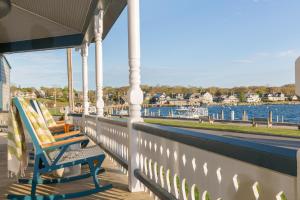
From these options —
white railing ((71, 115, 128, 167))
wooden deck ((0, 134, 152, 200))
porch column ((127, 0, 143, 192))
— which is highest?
porch column ((127, 0, 143, 192))

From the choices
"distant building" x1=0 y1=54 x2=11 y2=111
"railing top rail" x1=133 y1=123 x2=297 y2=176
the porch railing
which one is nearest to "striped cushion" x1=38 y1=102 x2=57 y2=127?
the porch railing

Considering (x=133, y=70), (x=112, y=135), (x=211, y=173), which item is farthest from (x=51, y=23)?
(x=211, y=173)

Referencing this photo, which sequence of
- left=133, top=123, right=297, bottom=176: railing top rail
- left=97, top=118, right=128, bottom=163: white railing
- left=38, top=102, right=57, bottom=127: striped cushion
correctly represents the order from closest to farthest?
1. left=133, top=123, right=297, bottom=176: railing top rail
2. left=97, top=118, right=128, bottom=163: white railing
3. left=38, top=102, right=57, bottom=127: striped cushion

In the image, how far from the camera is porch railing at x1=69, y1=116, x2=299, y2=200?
4.29 feet

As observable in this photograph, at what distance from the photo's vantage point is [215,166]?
1.91m

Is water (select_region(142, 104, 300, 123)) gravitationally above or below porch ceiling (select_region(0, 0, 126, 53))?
below

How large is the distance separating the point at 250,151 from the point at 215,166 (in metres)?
0.45

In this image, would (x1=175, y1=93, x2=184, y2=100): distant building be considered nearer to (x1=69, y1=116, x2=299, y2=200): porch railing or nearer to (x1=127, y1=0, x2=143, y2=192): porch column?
(x1=127, y1=0, x2=143, y2=192): porch column

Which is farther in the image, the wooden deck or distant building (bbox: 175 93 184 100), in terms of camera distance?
distant building (bbox: 175 93 184 100)

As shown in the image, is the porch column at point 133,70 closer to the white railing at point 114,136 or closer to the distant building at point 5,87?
the white railing at point 114,136

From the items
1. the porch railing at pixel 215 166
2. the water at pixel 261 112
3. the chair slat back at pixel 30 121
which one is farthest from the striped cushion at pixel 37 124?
the water at pixel 261 112

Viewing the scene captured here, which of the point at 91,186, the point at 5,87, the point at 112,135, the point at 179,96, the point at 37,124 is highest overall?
the point at 179,96

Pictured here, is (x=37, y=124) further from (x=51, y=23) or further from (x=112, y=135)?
(x=51, y=23)

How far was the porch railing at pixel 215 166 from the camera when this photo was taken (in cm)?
131
